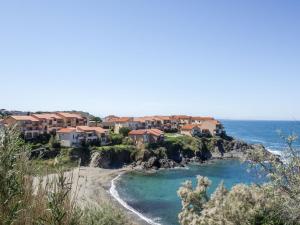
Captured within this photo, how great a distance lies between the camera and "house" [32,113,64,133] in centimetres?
8550

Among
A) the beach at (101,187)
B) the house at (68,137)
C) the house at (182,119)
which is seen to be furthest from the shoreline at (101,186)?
the house at (182,119)

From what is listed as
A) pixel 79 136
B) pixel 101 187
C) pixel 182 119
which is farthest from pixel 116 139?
pixel 182 119

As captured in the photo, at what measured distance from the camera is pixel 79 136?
82.5m

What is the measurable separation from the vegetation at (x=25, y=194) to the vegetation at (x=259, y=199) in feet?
25.3

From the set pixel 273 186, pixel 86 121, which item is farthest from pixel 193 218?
pixel 86 121

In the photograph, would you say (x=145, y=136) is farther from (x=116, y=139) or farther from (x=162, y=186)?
(x=162, y=186)

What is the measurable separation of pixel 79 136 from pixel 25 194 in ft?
253

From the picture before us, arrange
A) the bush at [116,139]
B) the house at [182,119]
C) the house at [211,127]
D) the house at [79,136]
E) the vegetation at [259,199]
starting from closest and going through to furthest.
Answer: the vegetation at [259,199] → the house at [79,136] → the bush at [116,139] → the house at [211,127] → the house at [182,119]

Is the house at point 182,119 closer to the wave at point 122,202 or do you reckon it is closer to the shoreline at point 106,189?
the shoreline at point 106,189

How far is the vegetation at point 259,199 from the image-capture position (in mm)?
12531

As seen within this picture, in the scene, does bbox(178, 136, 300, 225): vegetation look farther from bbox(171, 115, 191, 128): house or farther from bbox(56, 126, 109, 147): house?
bbox(171, 115, 191, 128): house

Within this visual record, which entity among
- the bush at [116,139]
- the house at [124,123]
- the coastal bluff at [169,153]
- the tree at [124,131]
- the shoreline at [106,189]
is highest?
the house at [124,123]

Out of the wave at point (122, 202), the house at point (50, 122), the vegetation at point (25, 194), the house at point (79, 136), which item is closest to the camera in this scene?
the vegetation at point (25, 194)

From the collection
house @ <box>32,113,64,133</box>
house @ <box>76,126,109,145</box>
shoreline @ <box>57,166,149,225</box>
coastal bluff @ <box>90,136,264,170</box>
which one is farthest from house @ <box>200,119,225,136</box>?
house @ <box>32,113,64,133</box>
